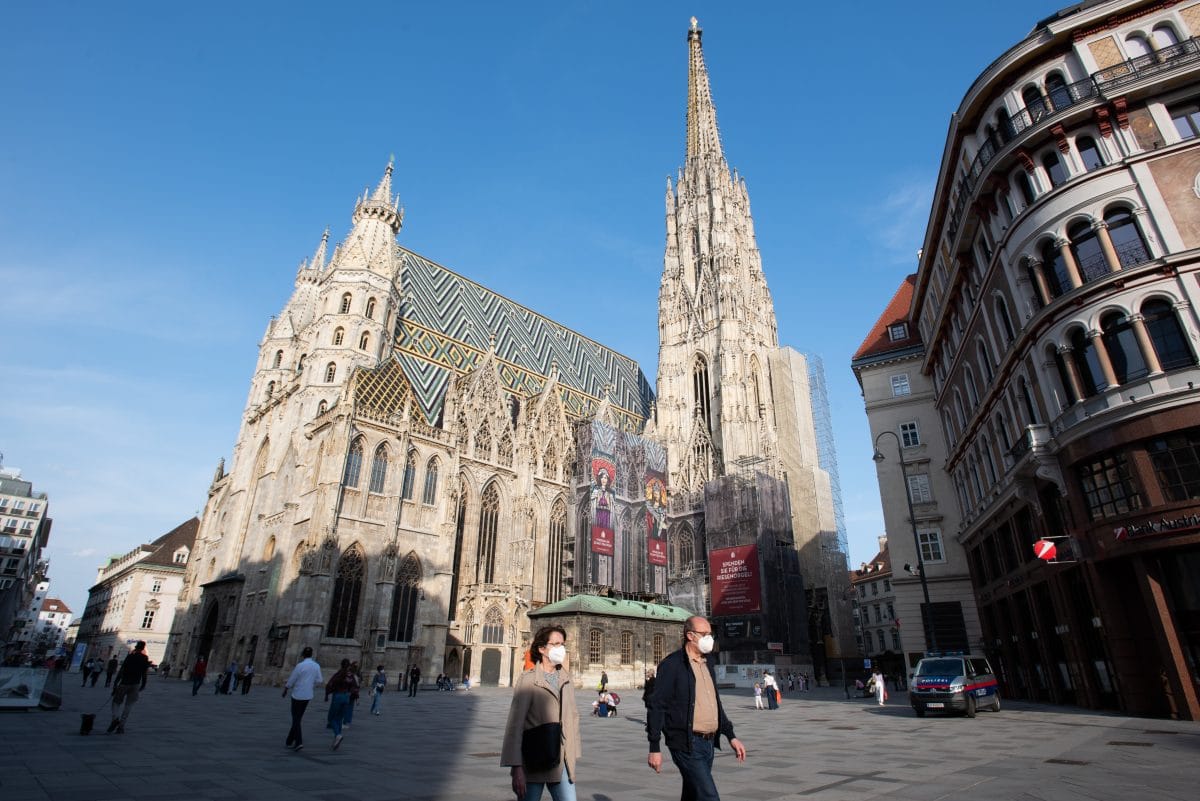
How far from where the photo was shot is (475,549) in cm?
4106

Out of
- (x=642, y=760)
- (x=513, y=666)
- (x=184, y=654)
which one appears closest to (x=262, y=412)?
(x=184, y=654)

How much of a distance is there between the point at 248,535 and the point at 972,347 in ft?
133

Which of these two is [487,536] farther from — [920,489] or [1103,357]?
[1103,357]

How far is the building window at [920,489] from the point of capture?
30531 millimetres

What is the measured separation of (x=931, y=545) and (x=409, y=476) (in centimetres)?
2831

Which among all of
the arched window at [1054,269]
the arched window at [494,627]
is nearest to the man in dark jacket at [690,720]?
the arched window at [1054,269]

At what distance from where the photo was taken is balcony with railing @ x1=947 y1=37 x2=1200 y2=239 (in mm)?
15680

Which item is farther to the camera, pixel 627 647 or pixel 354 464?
pixel 627 647

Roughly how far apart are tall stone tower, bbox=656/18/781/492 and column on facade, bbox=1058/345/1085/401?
32.6 m

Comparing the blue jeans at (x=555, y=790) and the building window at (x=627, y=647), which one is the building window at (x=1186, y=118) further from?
the building window at (x=627, y=647)

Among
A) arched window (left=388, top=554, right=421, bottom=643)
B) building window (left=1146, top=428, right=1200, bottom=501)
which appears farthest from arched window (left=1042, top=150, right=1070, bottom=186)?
arched window (left=388, top=554, right=421, bottom=643)

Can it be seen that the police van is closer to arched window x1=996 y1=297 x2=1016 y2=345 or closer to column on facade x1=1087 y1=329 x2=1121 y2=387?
column on facade x1=1087 y1=329 x2=1121 y2=387

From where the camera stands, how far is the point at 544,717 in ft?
14.6

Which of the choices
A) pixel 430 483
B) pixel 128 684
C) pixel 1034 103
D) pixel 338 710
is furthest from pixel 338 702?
pixel 430 483
